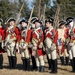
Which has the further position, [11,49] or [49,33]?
[11,49]

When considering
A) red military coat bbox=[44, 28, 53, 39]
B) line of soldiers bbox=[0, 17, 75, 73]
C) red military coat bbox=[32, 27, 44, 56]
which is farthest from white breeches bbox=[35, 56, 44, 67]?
red military coat bbox=[44, 28, 53, 39]

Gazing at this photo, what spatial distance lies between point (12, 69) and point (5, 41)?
3.58 ft

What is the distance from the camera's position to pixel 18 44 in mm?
11961

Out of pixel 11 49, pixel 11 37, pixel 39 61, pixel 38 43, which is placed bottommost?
pixel 39 61

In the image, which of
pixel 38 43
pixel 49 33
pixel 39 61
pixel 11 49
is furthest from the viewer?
pixel 11 49

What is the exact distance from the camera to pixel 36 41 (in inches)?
452

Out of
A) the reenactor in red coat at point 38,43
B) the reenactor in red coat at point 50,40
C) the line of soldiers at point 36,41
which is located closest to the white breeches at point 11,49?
the line of soldiers at point 36,41

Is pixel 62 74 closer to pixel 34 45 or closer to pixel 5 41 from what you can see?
pixel 34 45

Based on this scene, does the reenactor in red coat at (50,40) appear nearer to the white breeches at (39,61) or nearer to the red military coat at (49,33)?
the red military coat at (49,33)

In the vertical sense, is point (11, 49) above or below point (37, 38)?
below

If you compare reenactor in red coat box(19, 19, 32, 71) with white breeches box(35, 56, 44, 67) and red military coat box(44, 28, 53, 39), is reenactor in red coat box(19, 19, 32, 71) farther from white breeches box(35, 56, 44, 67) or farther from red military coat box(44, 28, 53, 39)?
red military coat box(44, 28, 53, 39)

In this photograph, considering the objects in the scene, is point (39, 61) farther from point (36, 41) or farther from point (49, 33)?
point (49, 33)

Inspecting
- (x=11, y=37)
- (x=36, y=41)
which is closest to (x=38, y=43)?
(x=36, y=41)

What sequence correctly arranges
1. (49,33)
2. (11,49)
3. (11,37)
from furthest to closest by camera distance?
(11,49) → (11,37) → (49,33)
